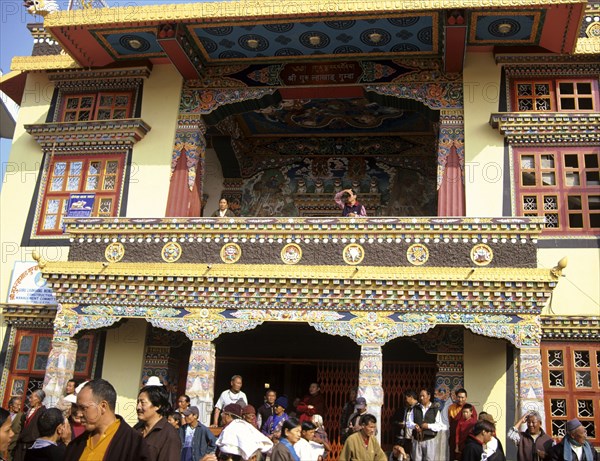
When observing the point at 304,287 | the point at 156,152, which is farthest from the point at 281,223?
the point at 156,152

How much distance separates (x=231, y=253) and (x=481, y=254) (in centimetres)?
438

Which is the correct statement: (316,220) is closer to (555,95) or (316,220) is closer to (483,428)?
(555,95)

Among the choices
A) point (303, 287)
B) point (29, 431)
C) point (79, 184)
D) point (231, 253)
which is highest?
point (79, 184)

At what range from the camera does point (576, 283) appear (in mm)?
13250

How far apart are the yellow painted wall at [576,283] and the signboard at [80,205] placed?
29.8 feet

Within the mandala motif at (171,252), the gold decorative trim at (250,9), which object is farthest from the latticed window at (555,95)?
the mandala motif at (171,252)

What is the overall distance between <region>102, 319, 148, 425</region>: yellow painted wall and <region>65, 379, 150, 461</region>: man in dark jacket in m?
9.45

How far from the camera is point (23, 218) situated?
15.7 meters

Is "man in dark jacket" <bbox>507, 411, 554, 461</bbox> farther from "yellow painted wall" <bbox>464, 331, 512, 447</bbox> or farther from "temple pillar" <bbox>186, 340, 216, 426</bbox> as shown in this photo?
"temple pillar" <bbox>186, 340, 216, 426</bbox>

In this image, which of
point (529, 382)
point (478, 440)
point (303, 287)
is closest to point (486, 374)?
point (529, 382)

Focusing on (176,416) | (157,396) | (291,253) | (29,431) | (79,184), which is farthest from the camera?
(79,184)

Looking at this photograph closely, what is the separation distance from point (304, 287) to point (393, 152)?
22.0 feet

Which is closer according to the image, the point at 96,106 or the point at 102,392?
the point at 102,392

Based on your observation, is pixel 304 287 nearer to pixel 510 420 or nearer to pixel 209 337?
pixel 209 337
